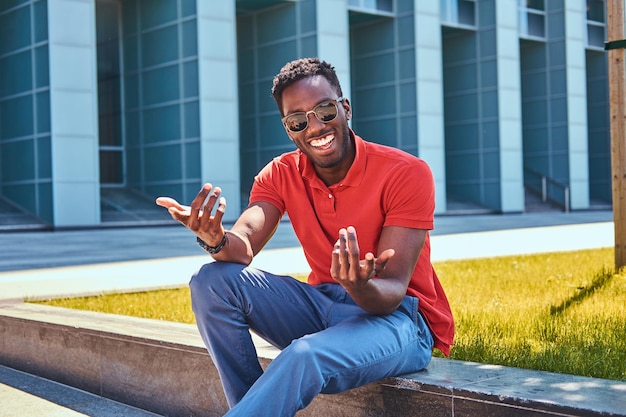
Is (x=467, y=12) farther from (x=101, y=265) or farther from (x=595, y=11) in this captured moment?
(x=101, y=265)

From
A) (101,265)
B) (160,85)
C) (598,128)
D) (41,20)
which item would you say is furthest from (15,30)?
(598,128)

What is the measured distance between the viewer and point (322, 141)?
3520 millimetres

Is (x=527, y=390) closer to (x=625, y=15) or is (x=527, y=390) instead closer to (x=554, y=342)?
(x=554, y=342)

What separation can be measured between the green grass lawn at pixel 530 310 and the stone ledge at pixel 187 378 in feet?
1.58

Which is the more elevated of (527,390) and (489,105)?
(489,105)

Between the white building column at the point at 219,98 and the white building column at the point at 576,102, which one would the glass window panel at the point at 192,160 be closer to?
the white building column at the point at 219,98

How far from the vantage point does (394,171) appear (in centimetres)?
345

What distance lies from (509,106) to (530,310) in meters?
28.8

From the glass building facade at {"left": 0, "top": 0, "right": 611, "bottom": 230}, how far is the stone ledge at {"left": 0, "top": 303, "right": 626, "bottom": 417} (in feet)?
62.7

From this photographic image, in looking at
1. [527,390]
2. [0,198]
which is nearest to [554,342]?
[527,390]

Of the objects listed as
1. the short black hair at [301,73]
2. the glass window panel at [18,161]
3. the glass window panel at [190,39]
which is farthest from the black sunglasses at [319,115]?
the glass window panel at [190,39]

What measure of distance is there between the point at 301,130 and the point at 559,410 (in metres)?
1.48

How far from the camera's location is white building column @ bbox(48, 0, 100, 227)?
78.5 feet

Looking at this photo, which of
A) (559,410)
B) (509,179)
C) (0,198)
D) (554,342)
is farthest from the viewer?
(509,179)
